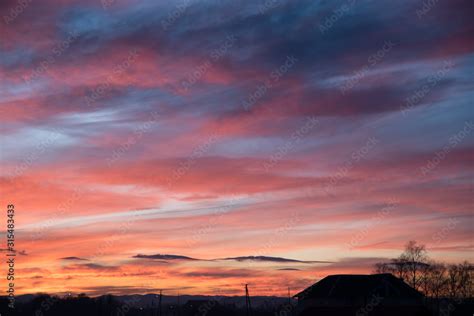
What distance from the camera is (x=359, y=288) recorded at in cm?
7719

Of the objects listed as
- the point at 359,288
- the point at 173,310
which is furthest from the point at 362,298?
the point at 173,310

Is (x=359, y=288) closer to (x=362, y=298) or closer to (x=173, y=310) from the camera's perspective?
(x=362, y=298)

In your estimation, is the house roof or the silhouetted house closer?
the silhouetted house

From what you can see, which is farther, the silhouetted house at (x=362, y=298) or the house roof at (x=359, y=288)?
the house roof at (x=359, y=288)

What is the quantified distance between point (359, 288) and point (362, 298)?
179 cm

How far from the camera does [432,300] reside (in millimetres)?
109312

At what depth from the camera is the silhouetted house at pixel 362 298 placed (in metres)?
74.1

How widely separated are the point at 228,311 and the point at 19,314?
213 ft

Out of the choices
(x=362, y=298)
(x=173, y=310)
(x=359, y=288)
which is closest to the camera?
(x=362, y=298)

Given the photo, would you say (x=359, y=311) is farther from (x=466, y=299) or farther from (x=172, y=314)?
(x=172, y=314)

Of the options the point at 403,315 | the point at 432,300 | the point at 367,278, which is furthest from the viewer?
the point at 432,300

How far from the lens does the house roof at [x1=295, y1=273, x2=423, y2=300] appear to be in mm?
75875

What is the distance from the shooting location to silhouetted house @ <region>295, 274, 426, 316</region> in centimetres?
7412

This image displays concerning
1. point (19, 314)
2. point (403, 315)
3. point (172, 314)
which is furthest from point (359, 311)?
point (172, 314)
